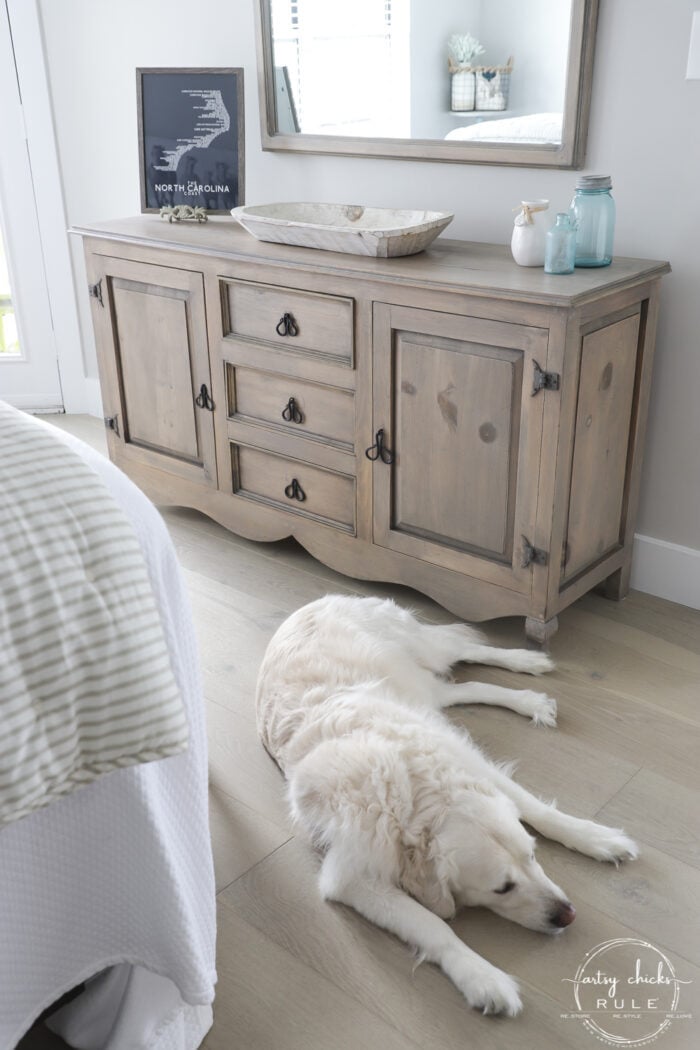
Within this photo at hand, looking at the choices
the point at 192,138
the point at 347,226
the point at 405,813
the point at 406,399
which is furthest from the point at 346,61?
the point at 405,813

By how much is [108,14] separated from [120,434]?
1.41 meters

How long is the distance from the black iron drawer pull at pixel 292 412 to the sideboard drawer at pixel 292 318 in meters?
0.14

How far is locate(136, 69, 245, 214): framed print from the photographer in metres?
2.76

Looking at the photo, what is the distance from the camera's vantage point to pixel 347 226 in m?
2.58

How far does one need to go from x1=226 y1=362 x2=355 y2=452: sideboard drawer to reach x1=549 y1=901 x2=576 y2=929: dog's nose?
1239 mm

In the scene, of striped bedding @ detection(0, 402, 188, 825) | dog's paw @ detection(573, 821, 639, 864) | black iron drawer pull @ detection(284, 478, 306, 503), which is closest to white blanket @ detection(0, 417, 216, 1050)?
striped bedding @ detection(0, 402, 188, 825)

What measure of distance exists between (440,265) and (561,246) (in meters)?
0.28

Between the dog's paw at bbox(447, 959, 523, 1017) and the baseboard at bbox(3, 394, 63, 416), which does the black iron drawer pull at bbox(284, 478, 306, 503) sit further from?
the baseboard at bbox(3, 394, 63, 416)

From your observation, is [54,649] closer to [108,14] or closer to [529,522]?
[529,522]

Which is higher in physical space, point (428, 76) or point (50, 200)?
point (428, 76)

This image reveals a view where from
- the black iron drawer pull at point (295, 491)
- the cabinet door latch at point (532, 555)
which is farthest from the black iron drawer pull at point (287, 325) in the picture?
the cabinet door latch at point (532, 555)

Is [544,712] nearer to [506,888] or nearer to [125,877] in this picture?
[506,888]

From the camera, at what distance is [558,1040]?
1316 millimetres

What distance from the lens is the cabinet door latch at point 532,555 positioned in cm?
206
